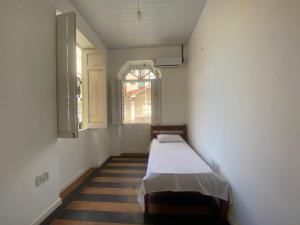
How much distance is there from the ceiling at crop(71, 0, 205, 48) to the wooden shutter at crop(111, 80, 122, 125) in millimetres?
946

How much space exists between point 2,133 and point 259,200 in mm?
2047

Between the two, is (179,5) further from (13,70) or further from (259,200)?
(259,200)

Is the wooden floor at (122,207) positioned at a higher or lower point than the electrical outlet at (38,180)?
lower

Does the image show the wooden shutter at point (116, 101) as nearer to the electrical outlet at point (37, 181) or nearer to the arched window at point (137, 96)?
the arched window at point (137, 96)

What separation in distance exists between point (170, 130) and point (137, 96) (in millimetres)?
1258

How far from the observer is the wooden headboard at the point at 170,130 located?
4762 millimetres

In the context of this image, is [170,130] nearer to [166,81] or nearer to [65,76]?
[166,81]

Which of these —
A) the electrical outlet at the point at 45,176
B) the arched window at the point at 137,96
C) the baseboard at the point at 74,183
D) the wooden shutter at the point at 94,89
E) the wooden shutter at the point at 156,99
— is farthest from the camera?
the arched window at the point at 137,96

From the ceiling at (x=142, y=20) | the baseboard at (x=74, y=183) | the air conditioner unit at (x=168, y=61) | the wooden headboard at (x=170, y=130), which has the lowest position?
the baseboard at (x=74, y=183)

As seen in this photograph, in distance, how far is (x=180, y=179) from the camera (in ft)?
7.12

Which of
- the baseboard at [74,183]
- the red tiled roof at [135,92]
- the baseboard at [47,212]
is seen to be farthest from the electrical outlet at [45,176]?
the red tiled roof at [135,92]

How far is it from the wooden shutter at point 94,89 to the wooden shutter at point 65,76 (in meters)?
1.69

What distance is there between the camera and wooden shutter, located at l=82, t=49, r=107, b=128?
13.5 feet

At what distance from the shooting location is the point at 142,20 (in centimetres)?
339
